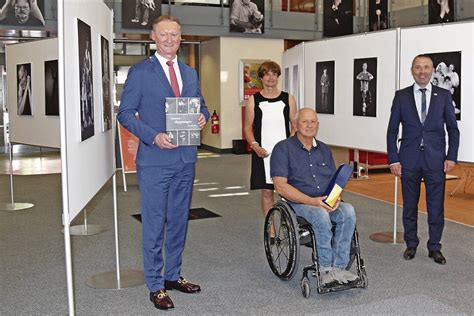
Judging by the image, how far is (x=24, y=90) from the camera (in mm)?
6254

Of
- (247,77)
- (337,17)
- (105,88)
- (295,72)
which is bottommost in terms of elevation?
(105,88)

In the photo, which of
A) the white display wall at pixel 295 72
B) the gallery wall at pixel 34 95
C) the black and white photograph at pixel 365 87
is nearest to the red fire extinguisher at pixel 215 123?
the white display wall at pixel 295 72

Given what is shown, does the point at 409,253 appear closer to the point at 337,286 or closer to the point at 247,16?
the point at 337,286

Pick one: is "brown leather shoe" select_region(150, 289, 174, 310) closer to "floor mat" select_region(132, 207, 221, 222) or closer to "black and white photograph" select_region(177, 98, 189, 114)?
"black and white photograph" select_region(177, 98, 189, 114)

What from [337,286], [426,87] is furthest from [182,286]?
[426,87]

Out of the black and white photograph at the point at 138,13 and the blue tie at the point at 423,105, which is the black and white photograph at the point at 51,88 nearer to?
the blue tie at the point at 423,105

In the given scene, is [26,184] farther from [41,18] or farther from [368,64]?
[368,64]

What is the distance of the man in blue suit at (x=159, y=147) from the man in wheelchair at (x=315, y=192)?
713 mm

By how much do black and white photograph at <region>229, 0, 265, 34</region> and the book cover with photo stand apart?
9.78m

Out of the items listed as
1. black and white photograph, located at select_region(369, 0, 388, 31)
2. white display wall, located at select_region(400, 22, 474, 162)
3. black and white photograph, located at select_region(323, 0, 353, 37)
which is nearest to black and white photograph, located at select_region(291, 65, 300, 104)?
white display wall, located at select_region(400, 22, 474, 162)

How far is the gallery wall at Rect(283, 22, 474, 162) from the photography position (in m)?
4.27

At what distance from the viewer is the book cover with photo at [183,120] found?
317 cm

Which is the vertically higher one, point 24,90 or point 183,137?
point 24,90

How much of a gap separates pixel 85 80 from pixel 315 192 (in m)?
1.73
